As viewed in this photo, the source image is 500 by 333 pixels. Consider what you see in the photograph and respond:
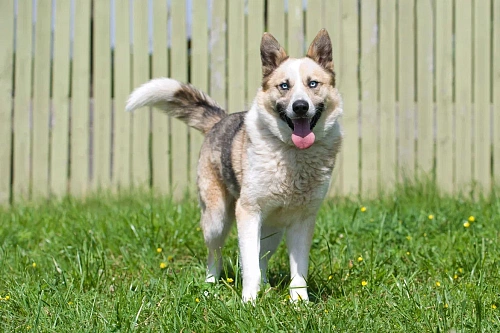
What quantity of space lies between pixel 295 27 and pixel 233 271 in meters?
2.87

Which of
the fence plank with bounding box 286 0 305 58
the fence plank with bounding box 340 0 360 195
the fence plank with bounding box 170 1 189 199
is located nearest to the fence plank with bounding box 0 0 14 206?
the fence plank with bounding box 170 1 189 199

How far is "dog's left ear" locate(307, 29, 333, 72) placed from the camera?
3697 millimetres

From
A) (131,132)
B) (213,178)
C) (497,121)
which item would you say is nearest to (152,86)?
(213,178)

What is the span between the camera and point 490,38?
5.96 metres

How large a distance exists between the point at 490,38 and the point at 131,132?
347 centimetres

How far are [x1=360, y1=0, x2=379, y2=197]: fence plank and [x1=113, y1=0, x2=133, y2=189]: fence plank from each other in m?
2.15

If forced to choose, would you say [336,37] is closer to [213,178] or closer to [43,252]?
[213,178]

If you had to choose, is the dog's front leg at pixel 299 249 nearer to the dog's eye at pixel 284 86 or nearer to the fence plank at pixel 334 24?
the dog's eye at pixel 284 86

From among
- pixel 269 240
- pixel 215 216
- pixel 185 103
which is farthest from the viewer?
pixel 185 103

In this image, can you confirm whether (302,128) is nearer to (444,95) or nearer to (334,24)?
(334,24)

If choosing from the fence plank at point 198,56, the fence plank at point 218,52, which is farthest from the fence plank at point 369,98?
the fence plank at point 198,56

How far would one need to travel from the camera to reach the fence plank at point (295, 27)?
228 inches

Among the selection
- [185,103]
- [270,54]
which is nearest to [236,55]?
[185,103]

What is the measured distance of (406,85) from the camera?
5879mm
